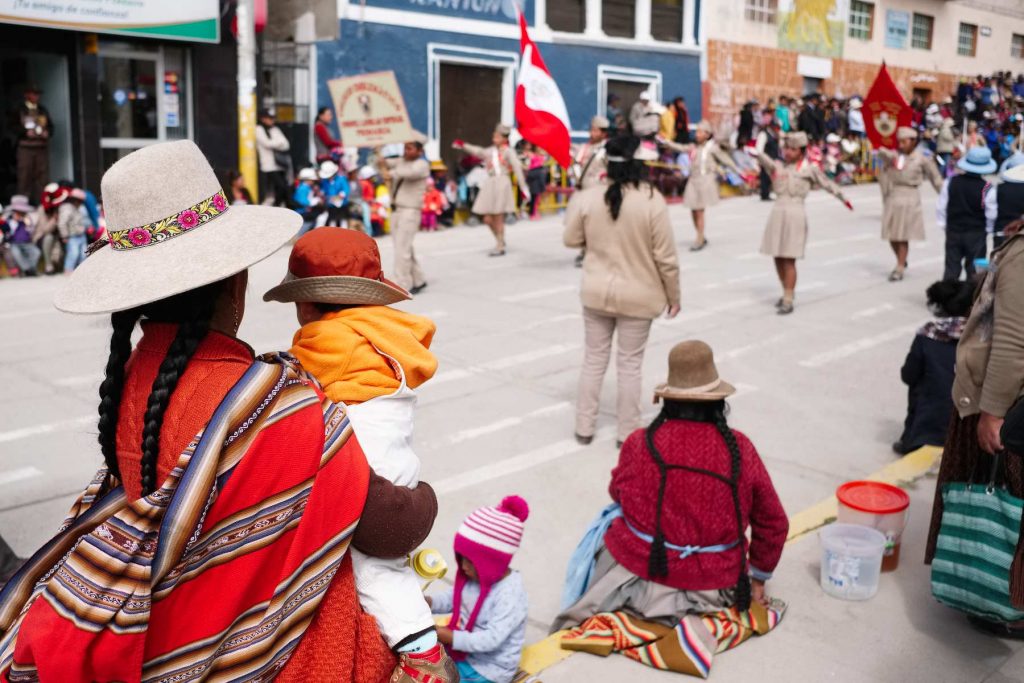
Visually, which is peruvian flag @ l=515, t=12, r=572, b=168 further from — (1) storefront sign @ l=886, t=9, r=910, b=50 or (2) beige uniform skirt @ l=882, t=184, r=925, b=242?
(1) storefront sign @ l=886, t=9, r=910, b=50

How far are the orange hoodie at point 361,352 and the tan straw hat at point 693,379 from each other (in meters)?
1.85

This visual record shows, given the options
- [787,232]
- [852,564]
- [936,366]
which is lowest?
[852,564]

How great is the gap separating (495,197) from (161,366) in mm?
12900

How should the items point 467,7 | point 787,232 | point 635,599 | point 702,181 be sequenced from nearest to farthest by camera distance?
point 635,599, point 787,232, point 702,181, point 467,7

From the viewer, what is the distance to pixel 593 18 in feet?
78.1

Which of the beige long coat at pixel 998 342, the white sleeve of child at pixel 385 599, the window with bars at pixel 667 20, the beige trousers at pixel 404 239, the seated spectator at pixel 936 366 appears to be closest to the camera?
the white sleeve of child at pixel 385 599

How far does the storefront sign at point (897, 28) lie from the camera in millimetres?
33281

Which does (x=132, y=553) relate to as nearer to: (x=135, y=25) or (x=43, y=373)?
(x=43, y=373)

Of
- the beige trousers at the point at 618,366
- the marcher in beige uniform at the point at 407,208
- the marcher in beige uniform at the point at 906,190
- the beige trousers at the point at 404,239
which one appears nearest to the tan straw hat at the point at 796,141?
the marcher in beige uniform at the point at 906,190

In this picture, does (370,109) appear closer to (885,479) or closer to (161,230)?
(885,479)

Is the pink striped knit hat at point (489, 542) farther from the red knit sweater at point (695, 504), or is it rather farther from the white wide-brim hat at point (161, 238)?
the white wide-brim hat at point (161, 238)

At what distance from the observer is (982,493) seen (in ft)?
12.8

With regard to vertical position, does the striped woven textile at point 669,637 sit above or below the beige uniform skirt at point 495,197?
below

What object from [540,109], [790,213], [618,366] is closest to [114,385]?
[618,366]
